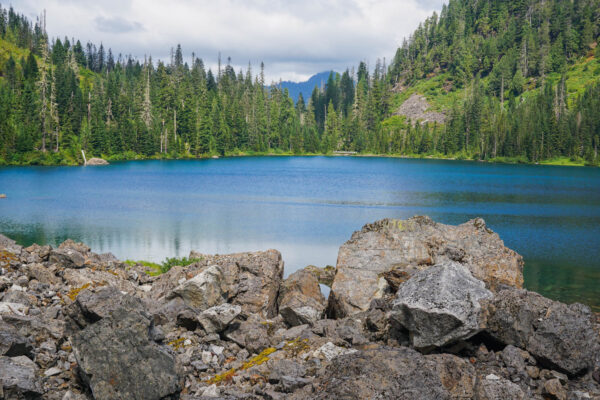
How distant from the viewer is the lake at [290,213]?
98.7 feet

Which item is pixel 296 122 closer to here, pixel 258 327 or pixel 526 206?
pixel 526 206

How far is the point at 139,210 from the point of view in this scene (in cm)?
4697

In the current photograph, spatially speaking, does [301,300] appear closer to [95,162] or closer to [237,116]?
[95,162]

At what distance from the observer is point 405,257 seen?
15.3m

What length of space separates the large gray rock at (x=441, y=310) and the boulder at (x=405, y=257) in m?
3.53

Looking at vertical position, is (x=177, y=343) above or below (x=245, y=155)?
below

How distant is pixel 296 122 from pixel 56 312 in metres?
173

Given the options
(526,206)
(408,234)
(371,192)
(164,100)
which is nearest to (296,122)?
(164,100)

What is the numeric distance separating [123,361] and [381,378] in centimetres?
393

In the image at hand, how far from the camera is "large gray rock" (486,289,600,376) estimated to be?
27.0 ft

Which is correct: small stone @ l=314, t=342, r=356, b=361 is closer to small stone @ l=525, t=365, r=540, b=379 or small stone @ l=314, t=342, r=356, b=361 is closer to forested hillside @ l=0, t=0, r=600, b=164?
small stone @ l=525, t=365, r=540, b=379

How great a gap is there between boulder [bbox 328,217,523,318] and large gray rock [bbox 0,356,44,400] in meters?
8.18

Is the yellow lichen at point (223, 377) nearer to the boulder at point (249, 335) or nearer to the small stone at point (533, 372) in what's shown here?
the boulder at point (249, 335)

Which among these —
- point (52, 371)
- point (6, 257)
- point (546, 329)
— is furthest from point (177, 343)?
point (6, 257)
